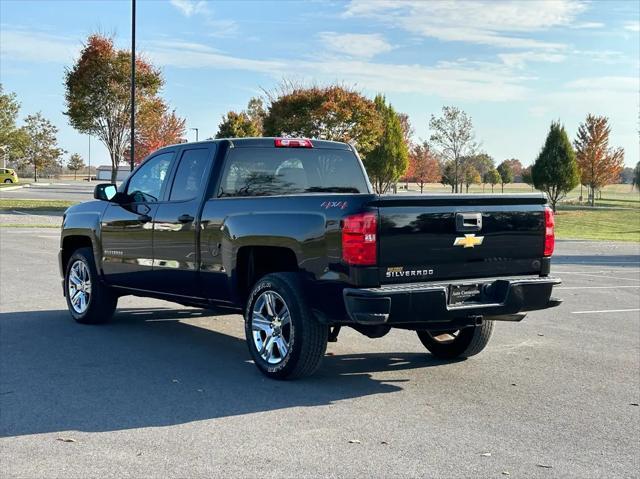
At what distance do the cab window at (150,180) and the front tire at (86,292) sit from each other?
1061 millimetres

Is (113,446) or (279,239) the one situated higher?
(279,239)

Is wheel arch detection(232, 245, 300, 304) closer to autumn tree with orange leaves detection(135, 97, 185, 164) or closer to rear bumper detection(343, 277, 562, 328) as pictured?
rear bumper detection(343, 277, 562, 328)

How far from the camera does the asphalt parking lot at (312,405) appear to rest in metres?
4.47

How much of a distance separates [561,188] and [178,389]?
166 ft

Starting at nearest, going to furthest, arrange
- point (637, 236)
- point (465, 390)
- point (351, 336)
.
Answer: point (465, 390) < point (351, 336) < point (637, 236)

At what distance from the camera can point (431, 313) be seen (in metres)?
5.74

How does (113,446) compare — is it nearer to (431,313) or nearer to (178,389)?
(178,389)

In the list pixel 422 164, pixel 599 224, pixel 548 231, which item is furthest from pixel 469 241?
pixel 422 164

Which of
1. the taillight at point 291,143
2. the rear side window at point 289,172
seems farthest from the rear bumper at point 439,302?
the taillight at point 291,143

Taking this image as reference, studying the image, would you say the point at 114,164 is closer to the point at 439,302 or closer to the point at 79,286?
the point at 79,286

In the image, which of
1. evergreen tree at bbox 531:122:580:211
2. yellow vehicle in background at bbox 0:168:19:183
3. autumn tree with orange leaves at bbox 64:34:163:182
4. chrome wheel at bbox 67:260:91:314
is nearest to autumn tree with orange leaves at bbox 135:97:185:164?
autumn tree with orange leaves at bbox 64:34:163:182

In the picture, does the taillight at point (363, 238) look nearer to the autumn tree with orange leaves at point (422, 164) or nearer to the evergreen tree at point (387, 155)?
the evergreen tree at point (387, 155)

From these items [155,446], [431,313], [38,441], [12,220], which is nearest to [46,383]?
[38,441]

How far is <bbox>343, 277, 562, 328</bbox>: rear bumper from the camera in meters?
5.54
